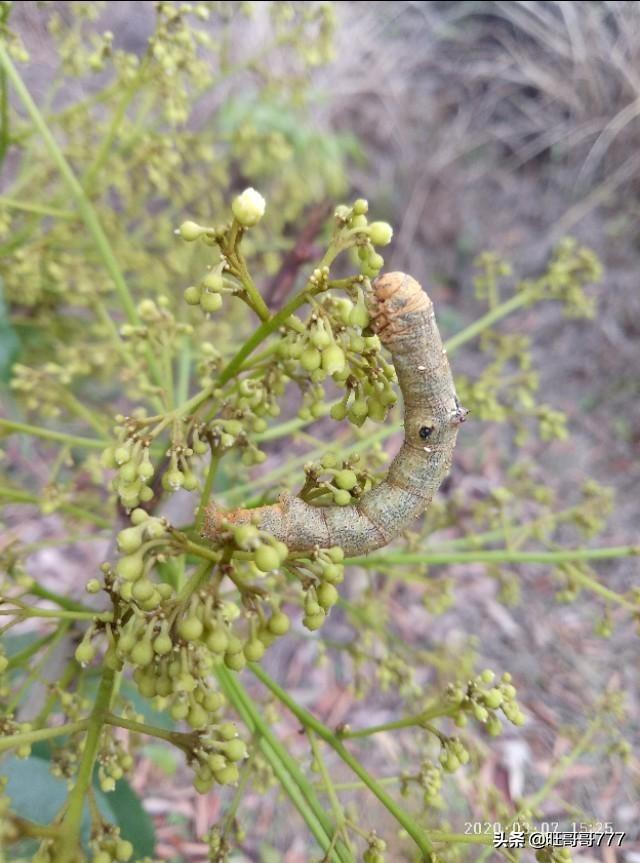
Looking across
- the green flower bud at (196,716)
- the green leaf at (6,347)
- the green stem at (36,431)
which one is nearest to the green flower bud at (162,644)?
the green flower bud at (196,716)

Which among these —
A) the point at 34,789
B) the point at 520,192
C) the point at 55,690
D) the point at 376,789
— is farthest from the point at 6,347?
the point at 520,192

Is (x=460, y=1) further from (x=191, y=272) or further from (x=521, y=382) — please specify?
(x=521, y=382)

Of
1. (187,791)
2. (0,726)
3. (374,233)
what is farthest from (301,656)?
(374,233)

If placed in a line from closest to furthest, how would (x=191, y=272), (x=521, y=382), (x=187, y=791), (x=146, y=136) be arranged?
(x=146, y=136) < (x=521, y=382) < (x=191, y=272) < (x=187, y=791)

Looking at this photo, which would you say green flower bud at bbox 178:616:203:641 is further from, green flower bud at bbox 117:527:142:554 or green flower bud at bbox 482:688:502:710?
green flower bud at bbox 482:688:502:710

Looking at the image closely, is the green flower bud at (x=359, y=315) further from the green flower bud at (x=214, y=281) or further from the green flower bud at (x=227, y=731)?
the green flower bud at (x=227, y=731)

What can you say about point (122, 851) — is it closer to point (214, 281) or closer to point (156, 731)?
point (156, 731)
